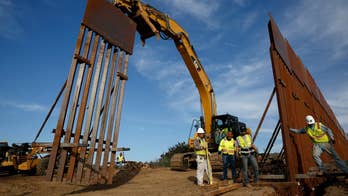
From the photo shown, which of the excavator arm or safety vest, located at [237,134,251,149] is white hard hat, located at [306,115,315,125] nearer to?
safety vest, located at [237,134,251,149]

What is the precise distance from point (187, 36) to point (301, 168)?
8744mm

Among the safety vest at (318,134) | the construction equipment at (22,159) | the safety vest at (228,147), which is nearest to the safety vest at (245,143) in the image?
the safety vest at (228,147)

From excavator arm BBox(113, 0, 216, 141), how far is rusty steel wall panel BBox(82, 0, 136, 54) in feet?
6.81

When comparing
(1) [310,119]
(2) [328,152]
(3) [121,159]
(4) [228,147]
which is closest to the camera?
(2) [328,152]

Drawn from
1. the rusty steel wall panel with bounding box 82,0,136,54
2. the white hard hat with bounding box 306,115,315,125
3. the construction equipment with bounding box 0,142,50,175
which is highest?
the rusty steel wall panel with bounding box 82,0,136,54

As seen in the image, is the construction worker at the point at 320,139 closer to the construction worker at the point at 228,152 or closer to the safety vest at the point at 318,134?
the safety vest at the point at 318,134

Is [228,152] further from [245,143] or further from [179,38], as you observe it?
[179,38]

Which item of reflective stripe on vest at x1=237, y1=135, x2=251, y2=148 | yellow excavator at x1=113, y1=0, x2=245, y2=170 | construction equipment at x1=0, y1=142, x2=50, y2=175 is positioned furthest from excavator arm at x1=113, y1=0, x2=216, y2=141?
construction equipment at x1=0, y1=142, x2=50, y2=175

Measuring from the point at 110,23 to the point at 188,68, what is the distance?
585cm

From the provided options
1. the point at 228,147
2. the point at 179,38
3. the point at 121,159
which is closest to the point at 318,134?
the point at 228,147

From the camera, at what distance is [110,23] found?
7.84m

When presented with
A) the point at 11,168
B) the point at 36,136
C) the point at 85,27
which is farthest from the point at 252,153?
the point at 11,168

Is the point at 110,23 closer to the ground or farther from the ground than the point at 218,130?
farther from the ground

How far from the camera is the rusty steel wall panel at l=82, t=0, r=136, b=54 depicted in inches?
277
